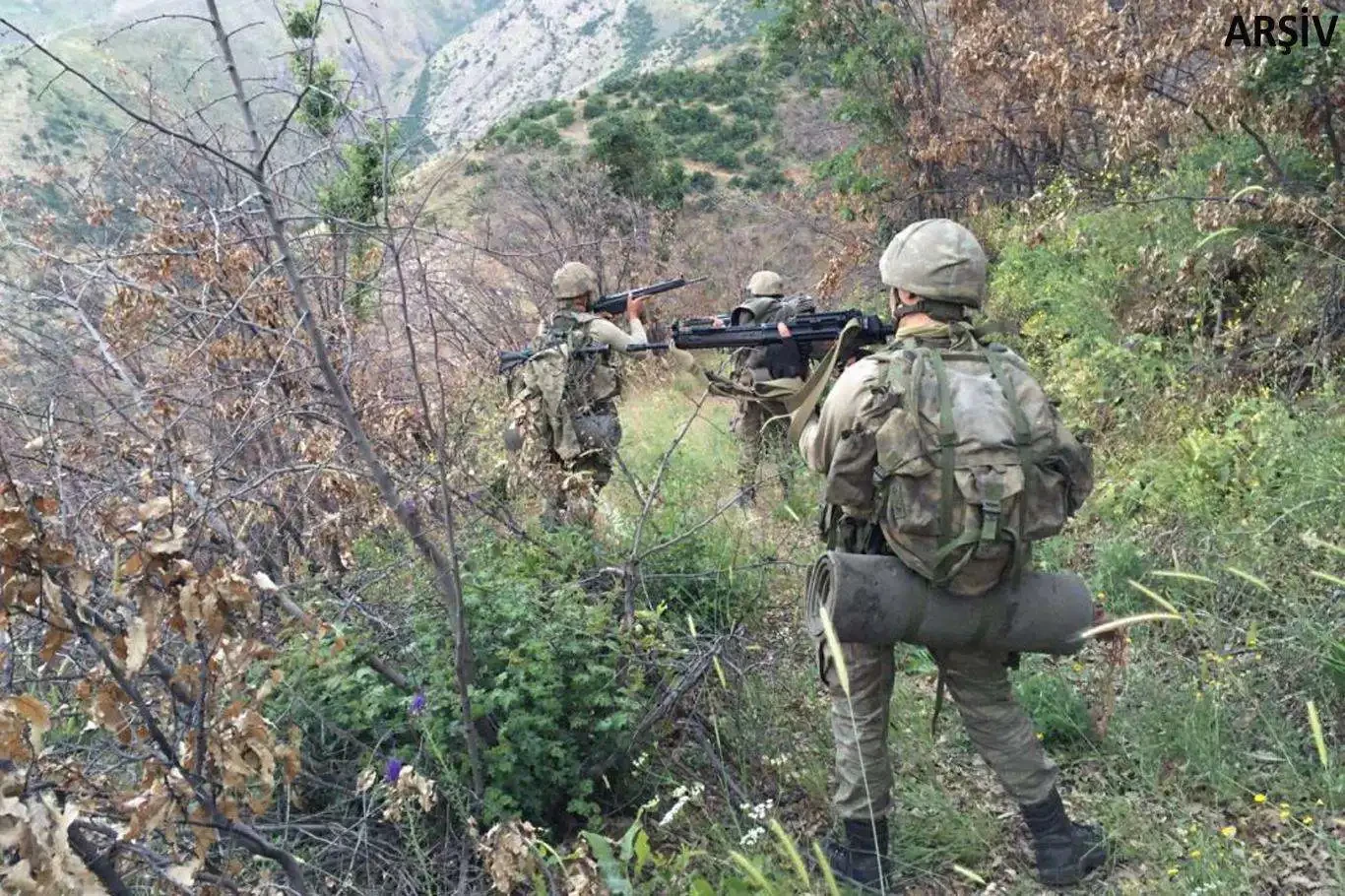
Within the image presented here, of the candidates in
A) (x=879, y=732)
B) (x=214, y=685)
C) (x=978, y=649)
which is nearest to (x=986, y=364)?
(x=978, y=649)

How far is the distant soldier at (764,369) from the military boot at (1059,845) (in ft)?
8.98

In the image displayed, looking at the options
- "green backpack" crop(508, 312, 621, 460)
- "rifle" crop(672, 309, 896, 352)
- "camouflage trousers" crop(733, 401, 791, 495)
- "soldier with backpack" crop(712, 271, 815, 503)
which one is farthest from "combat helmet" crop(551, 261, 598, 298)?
"camouflage trousers" crop(733, 401, 791, 495)

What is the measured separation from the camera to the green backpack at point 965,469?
2.33 m

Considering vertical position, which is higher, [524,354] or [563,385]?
[524,354]

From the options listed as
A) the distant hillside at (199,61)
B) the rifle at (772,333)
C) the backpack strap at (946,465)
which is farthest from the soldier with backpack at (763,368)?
the backpack strap at (946,465)

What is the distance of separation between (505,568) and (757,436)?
2.98 metres

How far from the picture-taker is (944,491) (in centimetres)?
234

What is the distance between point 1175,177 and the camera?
6531 mm

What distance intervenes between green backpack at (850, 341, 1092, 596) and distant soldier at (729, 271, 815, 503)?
270cm

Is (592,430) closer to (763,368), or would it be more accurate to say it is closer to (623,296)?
(623,296)

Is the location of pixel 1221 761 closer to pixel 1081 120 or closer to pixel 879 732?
pixel 879 732

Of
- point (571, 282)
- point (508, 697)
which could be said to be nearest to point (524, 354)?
Answer: point (571, 282)

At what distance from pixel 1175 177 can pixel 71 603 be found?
709cm

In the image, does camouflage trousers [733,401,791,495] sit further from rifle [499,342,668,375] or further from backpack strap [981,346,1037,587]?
backpack strap [981,346,1037,587]
